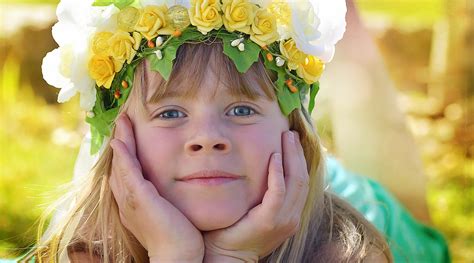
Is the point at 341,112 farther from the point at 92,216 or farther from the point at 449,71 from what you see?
the point at 449,71

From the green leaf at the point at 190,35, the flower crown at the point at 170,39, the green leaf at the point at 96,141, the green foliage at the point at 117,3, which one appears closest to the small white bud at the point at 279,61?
the flower crown at the point at 170,39

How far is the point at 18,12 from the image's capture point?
8.04m

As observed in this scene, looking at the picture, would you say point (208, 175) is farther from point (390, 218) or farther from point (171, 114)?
point (390, 218)

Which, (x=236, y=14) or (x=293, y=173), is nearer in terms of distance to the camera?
(x=236, y=14)

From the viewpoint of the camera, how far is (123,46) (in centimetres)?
242

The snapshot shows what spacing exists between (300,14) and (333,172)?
154cm

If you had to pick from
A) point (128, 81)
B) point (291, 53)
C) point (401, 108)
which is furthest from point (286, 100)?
point (401, 108)

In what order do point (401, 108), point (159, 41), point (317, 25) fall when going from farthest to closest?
point (401, 108)
point (317, 25)
point (159, 41)

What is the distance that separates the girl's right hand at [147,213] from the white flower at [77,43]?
0.53ft

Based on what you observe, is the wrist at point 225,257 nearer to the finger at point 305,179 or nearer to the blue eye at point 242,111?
the finger at point 305,179

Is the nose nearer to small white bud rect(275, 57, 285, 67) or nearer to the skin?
the skin

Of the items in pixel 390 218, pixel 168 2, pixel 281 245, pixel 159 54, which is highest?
pixel 168 2

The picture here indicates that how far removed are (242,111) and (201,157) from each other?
0.19 meters

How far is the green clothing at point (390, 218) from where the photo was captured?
366cm
